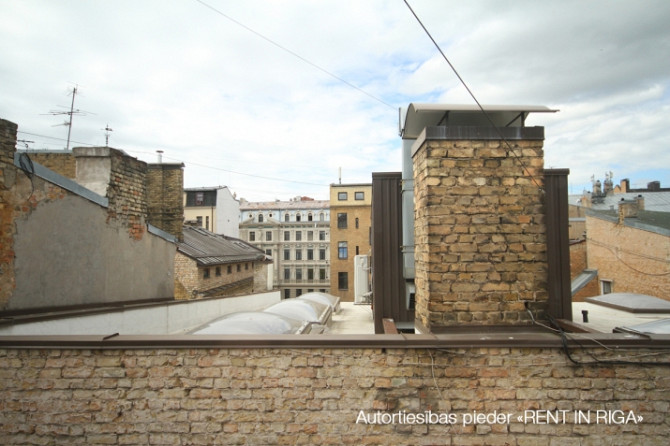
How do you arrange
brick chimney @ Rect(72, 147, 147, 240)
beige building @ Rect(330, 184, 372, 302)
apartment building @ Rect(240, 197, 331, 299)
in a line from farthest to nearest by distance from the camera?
apartment building @ Rect(240, 197, 331, 299) → beige building @ Rect(330, 184, 372, 302) → brick chimney @ Rect(72, 147, 147, 240)

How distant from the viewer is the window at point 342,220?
3173cm

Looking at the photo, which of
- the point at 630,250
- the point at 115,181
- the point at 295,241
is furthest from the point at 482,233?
the point at 295,241

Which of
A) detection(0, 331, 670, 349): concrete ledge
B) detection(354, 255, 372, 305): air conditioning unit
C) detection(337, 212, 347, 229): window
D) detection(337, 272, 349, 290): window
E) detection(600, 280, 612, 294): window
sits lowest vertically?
detection(337, 272, 349, 290): window

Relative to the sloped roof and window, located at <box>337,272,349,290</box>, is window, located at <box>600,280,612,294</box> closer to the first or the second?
the sloped roof

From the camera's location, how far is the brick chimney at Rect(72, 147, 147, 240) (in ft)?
18.8

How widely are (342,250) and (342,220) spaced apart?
2.92 metres

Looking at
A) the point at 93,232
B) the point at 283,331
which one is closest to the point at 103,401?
the point at 283,331

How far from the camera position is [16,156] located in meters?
4.02

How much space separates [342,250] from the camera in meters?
31.6

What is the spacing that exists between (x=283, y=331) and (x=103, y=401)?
2378mm

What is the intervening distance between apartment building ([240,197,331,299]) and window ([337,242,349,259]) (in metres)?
8.97

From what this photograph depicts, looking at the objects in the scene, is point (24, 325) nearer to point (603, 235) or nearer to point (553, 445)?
point (553, 445)

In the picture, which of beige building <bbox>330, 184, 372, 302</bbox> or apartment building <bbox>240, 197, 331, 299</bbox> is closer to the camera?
beige building <bbox>330, 184, 372, 302</bbox>

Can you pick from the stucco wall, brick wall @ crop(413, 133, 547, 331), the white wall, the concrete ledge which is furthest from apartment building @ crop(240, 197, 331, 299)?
the concrete ledge
